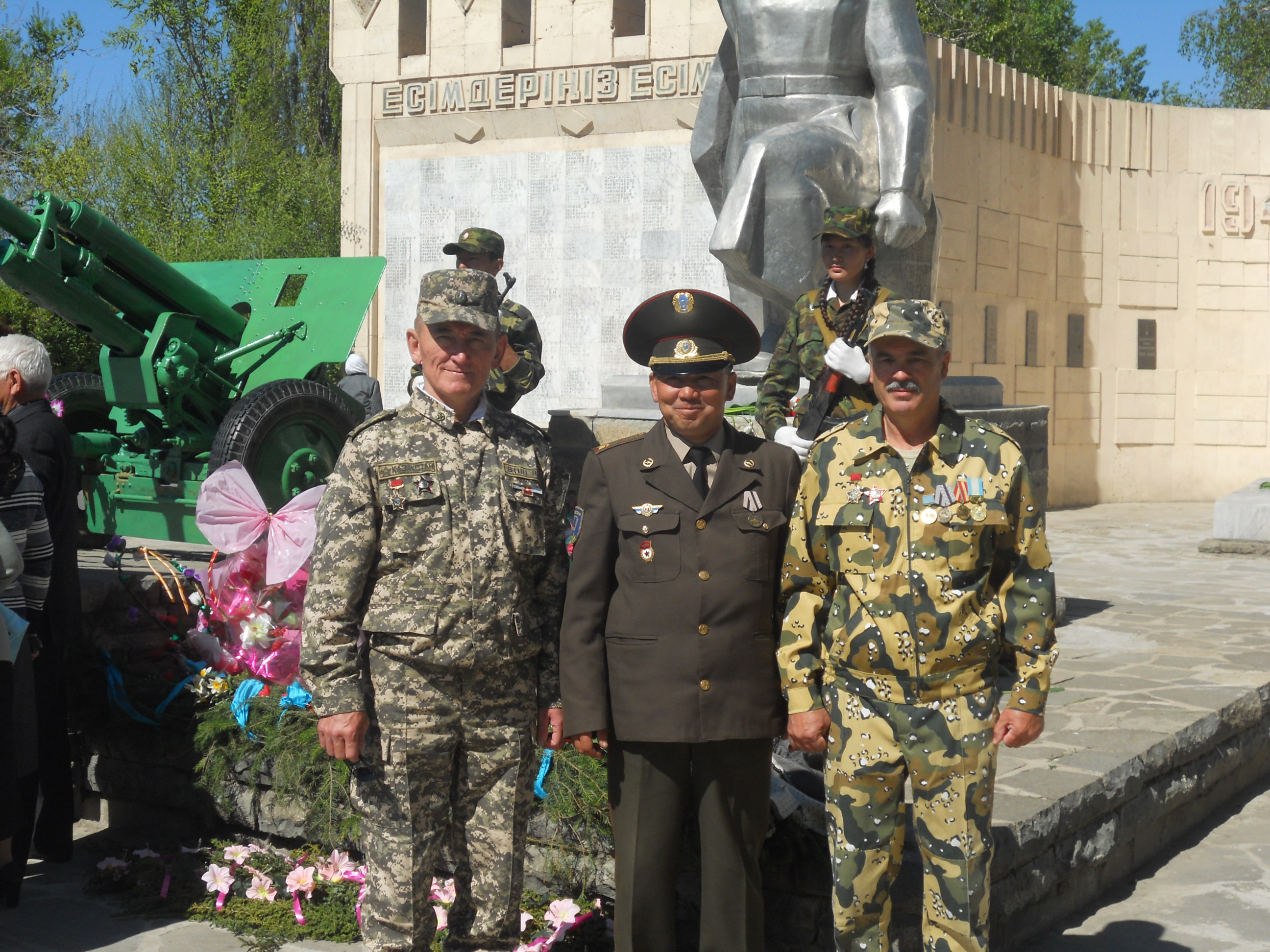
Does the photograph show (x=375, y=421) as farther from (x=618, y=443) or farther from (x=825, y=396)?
(x=825, y=396)

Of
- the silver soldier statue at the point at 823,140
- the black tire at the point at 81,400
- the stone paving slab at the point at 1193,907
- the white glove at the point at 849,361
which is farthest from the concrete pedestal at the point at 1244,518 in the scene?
the black tire at the point at 81,400

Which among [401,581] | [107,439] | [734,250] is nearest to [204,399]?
[107,439]

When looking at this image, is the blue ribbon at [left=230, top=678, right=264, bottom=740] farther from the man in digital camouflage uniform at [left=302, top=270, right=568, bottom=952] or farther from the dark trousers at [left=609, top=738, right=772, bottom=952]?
the dark trousers at [left=609, top=738, right=772, bottom=952]

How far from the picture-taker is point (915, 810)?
2803mm

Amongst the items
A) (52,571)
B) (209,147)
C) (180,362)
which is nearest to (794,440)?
(52,571)

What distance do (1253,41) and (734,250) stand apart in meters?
26.3

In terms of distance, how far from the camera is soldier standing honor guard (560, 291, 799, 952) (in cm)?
286

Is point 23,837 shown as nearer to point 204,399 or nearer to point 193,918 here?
point 193,918

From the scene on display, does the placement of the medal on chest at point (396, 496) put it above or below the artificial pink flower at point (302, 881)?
above

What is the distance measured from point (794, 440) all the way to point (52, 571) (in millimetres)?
2360

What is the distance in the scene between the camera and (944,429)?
9.34ft

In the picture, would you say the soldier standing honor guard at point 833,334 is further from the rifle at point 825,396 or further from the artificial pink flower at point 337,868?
the artificial pink flower at point 337,868

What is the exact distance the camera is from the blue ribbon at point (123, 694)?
4508 millimetres

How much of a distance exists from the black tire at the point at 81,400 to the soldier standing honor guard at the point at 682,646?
5082 mm
